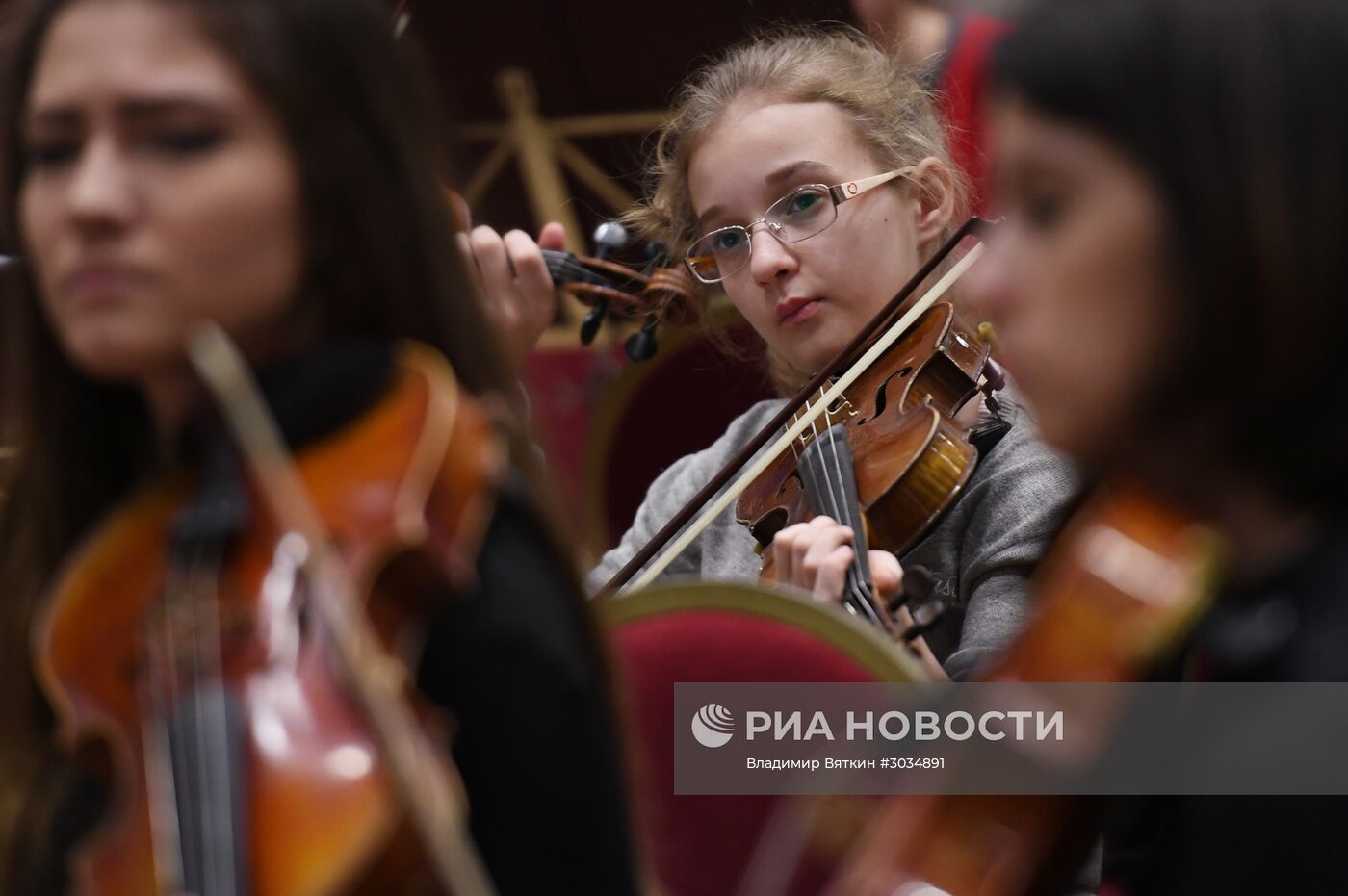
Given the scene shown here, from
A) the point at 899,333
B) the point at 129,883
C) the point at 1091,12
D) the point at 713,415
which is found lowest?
the point at 713,415

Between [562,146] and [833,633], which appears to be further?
[562,146]

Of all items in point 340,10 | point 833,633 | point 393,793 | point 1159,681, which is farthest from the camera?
point 833,633

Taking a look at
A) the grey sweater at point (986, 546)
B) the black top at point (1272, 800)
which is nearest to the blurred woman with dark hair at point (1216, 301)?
the black top at point (1272, 800)

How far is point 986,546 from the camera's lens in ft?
4.90

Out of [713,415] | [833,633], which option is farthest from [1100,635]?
[713,415]

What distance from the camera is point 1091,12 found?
0.70 meters

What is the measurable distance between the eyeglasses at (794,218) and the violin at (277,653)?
94 cm

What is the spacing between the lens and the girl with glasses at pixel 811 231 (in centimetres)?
155

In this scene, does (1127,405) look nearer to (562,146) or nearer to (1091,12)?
(1091,12)

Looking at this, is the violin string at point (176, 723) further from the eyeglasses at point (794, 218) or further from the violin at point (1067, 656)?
the eyeglasses at point (794, 218)

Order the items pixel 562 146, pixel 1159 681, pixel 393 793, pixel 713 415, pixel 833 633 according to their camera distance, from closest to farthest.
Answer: pixel 393 793, pixel 1159 681, pixel 833 633, pixel 713 415, pixel 562 146

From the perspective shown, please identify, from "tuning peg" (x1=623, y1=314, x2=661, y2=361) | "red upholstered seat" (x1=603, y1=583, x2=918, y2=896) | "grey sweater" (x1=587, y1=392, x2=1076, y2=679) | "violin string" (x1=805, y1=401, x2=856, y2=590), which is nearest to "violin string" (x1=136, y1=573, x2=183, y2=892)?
"red upholstered seat" (x1=603, y1=583, x2=918, y2=896)

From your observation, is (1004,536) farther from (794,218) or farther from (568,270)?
(568,270)

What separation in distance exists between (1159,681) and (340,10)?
455 mm
